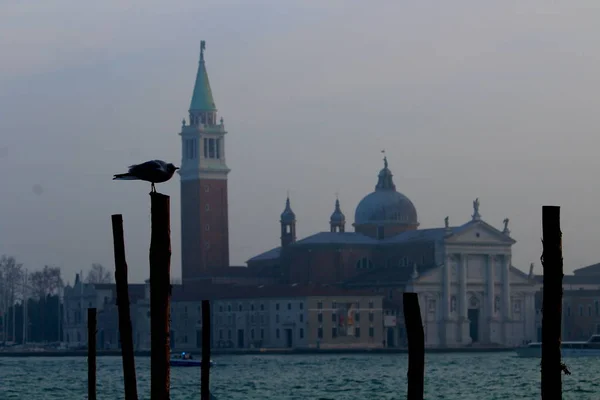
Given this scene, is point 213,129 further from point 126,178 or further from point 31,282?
point 126,178

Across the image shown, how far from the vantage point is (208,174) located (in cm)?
10044

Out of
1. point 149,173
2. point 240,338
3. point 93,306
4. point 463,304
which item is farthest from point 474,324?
point 149,173

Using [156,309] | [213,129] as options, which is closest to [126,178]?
[156,309]

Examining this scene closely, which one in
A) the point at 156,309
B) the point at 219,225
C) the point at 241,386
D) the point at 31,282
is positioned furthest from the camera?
the point at 31,282

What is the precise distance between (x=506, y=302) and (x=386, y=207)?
36.2ft

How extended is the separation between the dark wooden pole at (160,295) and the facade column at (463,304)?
267 ft

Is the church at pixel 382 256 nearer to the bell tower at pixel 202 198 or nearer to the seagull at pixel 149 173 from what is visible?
the bell tower at pixel 202 198

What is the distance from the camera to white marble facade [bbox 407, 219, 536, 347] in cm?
9381

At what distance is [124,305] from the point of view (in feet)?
65.1

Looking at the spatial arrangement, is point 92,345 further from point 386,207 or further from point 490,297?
point 386,207

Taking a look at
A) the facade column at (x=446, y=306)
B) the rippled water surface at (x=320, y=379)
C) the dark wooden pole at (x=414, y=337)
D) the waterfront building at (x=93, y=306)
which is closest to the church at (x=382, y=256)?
the facade column at (x=446, y=306)

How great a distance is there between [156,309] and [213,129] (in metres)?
89.7

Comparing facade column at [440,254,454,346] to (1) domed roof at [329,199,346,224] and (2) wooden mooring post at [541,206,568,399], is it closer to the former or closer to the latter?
(1) domed roof at [329,199,346,224]

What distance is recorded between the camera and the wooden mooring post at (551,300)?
43.9 feet
